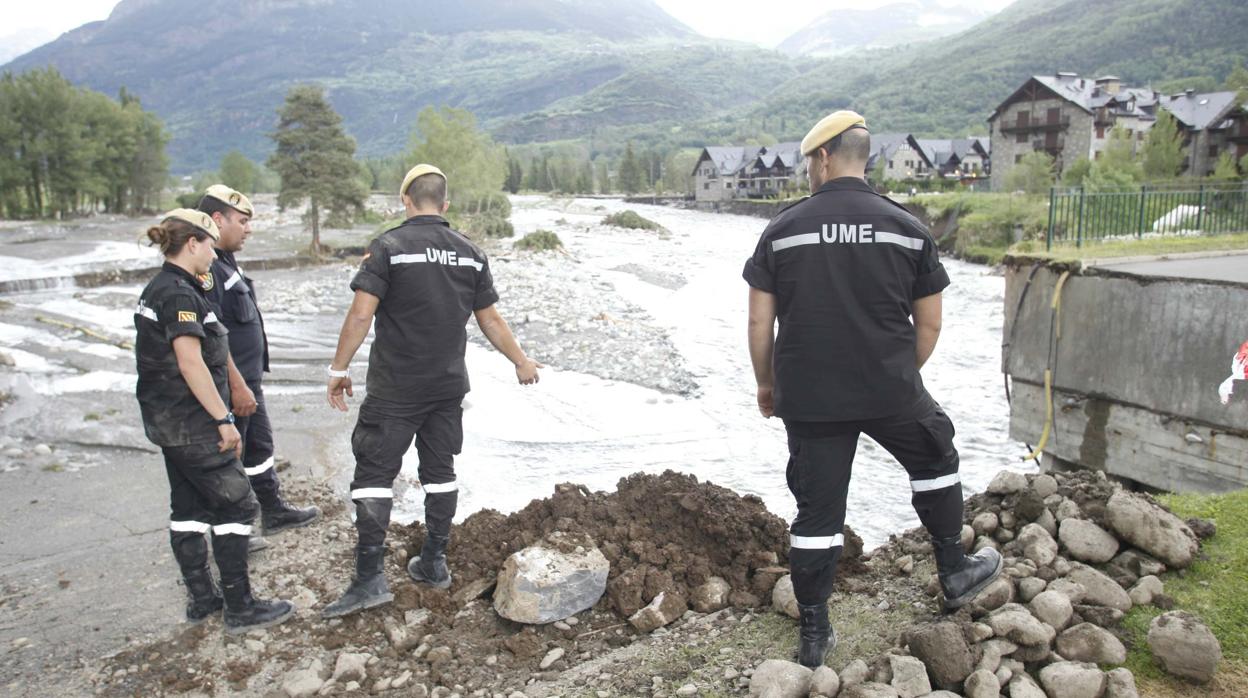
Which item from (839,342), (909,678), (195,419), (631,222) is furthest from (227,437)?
(631,222)

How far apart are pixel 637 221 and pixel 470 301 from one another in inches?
2095

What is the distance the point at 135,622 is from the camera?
445 cm

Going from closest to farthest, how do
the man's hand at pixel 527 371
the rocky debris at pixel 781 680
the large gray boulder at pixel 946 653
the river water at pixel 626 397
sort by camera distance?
the large gray boulder at pixel 946 653, the rocky debris at pixel 781 680, the man's hand at pixel 527 371, the river water at pixel 626 397

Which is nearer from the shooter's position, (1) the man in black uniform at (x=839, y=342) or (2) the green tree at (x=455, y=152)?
(1) the man in black uniform at (x=839, y=342)

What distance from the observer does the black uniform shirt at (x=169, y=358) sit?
3.93m

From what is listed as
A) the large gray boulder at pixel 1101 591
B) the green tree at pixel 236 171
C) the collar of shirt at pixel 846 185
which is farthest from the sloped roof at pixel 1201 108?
the green tree at pixel 236 171

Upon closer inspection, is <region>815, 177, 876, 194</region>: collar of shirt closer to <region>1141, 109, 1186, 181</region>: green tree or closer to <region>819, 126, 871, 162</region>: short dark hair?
<region>819, 126, 871, 162</region>: short dark hair

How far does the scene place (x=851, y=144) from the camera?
11.0ft

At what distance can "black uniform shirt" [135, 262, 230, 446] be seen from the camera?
12.9 feet

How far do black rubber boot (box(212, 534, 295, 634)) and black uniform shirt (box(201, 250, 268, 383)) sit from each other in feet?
4.93

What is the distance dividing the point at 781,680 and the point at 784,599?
2.84 feet

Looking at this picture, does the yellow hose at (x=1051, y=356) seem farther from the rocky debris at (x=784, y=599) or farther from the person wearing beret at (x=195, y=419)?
the person wearing beret at (x=195, y=419)

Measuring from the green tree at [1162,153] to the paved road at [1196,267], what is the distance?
34137mm

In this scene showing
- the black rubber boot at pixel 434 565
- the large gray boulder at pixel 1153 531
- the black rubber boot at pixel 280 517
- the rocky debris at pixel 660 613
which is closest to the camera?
the large gray boulder at pixel 1153 531
